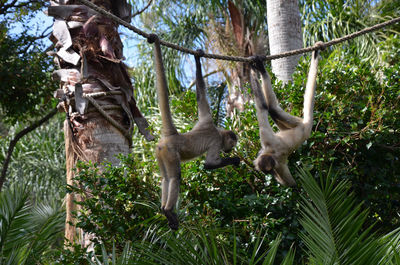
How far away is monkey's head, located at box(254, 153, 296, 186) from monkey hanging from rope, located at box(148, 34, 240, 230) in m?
0.23

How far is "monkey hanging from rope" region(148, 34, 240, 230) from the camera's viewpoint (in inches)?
138

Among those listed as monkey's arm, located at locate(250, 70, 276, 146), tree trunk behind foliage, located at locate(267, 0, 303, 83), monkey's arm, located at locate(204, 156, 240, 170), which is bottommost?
monkey's arm, located at locate(204, 156, 240, 170)

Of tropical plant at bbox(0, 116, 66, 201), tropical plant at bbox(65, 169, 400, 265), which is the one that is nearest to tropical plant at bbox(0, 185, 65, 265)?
tropical plant at bbox(65, 169, 400, 265)

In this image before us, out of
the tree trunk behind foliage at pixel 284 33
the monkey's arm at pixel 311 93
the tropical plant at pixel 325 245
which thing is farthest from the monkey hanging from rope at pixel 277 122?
the tree trunk behind foliage at pixel 284 33

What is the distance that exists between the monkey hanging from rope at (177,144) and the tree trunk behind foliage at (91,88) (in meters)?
1.03

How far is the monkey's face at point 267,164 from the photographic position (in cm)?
383

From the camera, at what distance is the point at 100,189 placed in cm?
414

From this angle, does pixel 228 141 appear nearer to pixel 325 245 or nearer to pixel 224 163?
pixel 224 163

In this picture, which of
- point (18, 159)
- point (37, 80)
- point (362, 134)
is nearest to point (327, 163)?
point (362, 134)

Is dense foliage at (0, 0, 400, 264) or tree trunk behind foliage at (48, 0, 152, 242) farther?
tree trunk behind foliage at (48, 0, 152, 242)

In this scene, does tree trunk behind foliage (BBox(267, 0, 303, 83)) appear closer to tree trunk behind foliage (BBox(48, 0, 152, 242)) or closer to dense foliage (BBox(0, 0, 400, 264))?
dense foliage (BBox(0, 0, 400, 264))

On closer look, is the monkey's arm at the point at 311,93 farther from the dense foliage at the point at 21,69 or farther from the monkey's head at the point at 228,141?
the dense foliage at the point at 21,69

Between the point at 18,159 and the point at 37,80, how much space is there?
707 centimetres

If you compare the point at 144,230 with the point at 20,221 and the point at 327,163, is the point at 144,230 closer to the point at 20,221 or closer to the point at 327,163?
the point at 20,221
